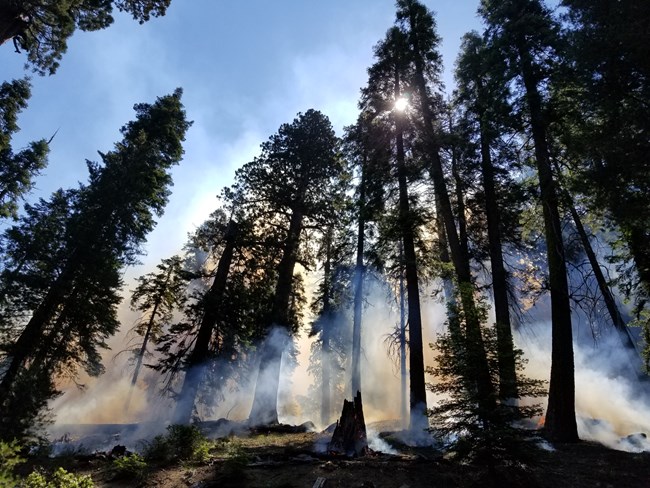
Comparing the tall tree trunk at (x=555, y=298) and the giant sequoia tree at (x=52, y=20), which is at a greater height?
the giant sequoia tree at (x=52, y=20)

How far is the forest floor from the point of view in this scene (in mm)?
5984

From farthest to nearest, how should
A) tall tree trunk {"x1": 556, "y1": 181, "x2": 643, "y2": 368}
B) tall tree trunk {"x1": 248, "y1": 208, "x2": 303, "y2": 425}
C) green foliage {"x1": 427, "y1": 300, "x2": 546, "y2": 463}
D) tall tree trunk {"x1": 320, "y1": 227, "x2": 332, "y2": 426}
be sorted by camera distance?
tall tree trunk {"x1": 320, "y1": 227, "x2": 332, "y2": 426}
tall tree trunk {"x1": 248, "y1": 208, "x2": 303, "y2": 425}
tall tree trunk {"x1": 556, "y1": 181, "x2": 643, "y2": 368}
green foliage {"x1": 427, "y1": 300, "x2": 546, "y2": 463}

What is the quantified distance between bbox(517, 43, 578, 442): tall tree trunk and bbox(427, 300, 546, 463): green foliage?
3.95m

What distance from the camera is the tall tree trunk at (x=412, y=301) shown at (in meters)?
12.0

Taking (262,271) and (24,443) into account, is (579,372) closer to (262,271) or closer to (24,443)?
(262,271)

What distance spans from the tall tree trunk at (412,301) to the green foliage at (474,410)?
5.70m

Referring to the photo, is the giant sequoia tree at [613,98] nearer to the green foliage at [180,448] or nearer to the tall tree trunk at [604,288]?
the tall tree trunk at [604,288]

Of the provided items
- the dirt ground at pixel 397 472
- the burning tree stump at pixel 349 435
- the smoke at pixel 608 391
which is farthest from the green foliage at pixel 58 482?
the smoke at pixel 608 391

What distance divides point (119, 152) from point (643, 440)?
1032 inches

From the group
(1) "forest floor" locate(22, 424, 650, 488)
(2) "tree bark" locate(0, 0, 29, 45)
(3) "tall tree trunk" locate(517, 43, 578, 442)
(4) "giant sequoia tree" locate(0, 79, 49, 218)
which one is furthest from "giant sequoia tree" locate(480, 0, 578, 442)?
(4) "giant sequoia tree" locate(0, 79, 49, 218)

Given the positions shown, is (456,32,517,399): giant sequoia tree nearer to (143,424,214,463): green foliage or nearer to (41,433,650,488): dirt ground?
(41,433,650,488): dirt ground

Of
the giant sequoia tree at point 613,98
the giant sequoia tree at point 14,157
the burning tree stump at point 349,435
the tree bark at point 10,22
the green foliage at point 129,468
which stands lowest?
the green foliage at point 129,468

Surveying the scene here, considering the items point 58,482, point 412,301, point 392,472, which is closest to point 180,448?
point 58,482

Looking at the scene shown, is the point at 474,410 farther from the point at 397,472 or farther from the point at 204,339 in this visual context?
the point at 204,339
